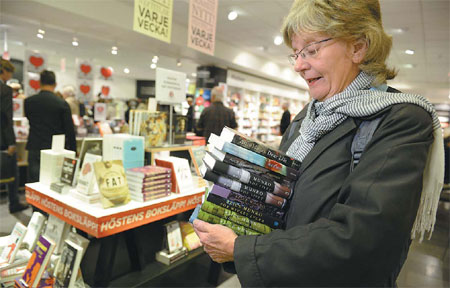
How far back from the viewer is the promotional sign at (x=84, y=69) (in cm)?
699

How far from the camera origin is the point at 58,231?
2.11 m

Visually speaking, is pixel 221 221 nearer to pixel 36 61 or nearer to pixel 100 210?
pixel 100 210

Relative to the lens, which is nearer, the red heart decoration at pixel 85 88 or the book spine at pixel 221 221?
the book spine at pixel 221 221

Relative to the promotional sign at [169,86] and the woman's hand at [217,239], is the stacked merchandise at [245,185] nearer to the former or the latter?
the woman's hand at [217,239]

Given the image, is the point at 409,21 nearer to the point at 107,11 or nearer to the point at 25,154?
the point at 107,11

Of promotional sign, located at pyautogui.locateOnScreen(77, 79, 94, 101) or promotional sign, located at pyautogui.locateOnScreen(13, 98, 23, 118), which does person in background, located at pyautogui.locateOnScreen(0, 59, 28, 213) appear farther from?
promotional sign, located at pyautogui.locateOnScreen(77, 79, 94, 101)

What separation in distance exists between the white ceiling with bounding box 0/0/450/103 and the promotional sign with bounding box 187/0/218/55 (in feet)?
7.47

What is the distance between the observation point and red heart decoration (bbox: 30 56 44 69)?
6.21 metres

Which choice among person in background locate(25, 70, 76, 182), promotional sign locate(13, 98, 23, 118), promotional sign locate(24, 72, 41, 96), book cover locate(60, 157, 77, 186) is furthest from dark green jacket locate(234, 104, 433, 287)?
promotional sign locate(24, 72, 41, 96)

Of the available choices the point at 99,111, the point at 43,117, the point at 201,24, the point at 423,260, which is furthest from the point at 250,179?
the point at 99,111

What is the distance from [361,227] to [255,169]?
375 millimetres

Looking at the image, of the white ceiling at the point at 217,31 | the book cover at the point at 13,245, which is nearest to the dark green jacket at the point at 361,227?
the book cover at the point at 13,245

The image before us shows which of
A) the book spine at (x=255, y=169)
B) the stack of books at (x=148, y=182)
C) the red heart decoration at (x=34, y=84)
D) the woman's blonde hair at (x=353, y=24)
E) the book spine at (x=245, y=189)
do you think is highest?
the red heart decoration at (x=34, y=84)

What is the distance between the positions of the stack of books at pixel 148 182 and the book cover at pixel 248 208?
1.35 metres
